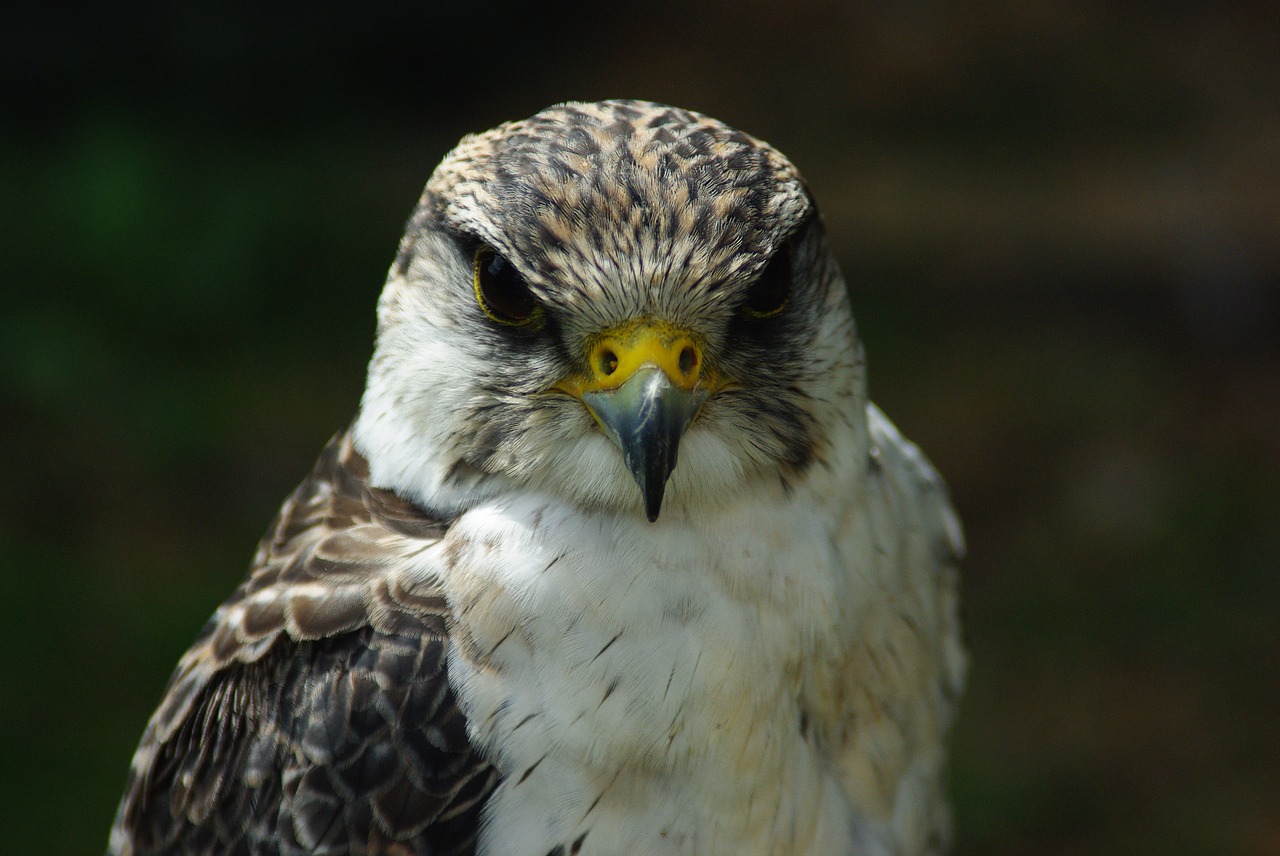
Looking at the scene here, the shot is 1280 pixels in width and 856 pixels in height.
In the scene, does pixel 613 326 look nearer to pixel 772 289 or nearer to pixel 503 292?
pixel 503 292

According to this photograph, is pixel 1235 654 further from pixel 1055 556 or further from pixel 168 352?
pixel 168 352

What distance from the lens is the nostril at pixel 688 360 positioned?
250cm

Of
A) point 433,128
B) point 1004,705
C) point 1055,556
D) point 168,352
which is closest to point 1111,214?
point 1055,556

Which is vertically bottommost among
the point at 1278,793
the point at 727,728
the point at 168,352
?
the point at 1278,793

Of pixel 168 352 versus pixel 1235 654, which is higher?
pixel 168 352

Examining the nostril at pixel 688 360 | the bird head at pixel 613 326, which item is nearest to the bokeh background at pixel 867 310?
the bird head at pixel 613 326

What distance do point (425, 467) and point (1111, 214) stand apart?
7.03 meters

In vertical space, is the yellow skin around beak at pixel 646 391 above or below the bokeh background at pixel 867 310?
above

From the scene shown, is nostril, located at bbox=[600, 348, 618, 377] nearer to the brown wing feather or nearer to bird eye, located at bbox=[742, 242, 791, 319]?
bird eye, located at bbox=[742, 242, 791, 319]

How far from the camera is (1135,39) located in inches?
386

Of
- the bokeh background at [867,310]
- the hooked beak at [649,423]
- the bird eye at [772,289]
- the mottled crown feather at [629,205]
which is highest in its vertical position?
the mottled crown feather at [629,205]

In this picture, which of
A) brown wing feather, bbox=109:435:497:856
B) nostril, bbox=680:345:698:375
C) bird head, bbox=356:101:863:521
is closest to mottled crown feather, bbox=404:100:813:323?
bird head, bbox=356:101:863:521

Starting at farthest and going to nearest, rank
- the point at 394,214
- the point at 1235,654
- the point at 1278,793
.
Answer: the point at 394,214 → the point at 1235,654 → the point at 1278,793

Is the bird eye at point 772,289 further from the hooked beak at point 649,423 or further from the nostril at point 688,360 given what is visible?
the hooked beak at point 649,423
